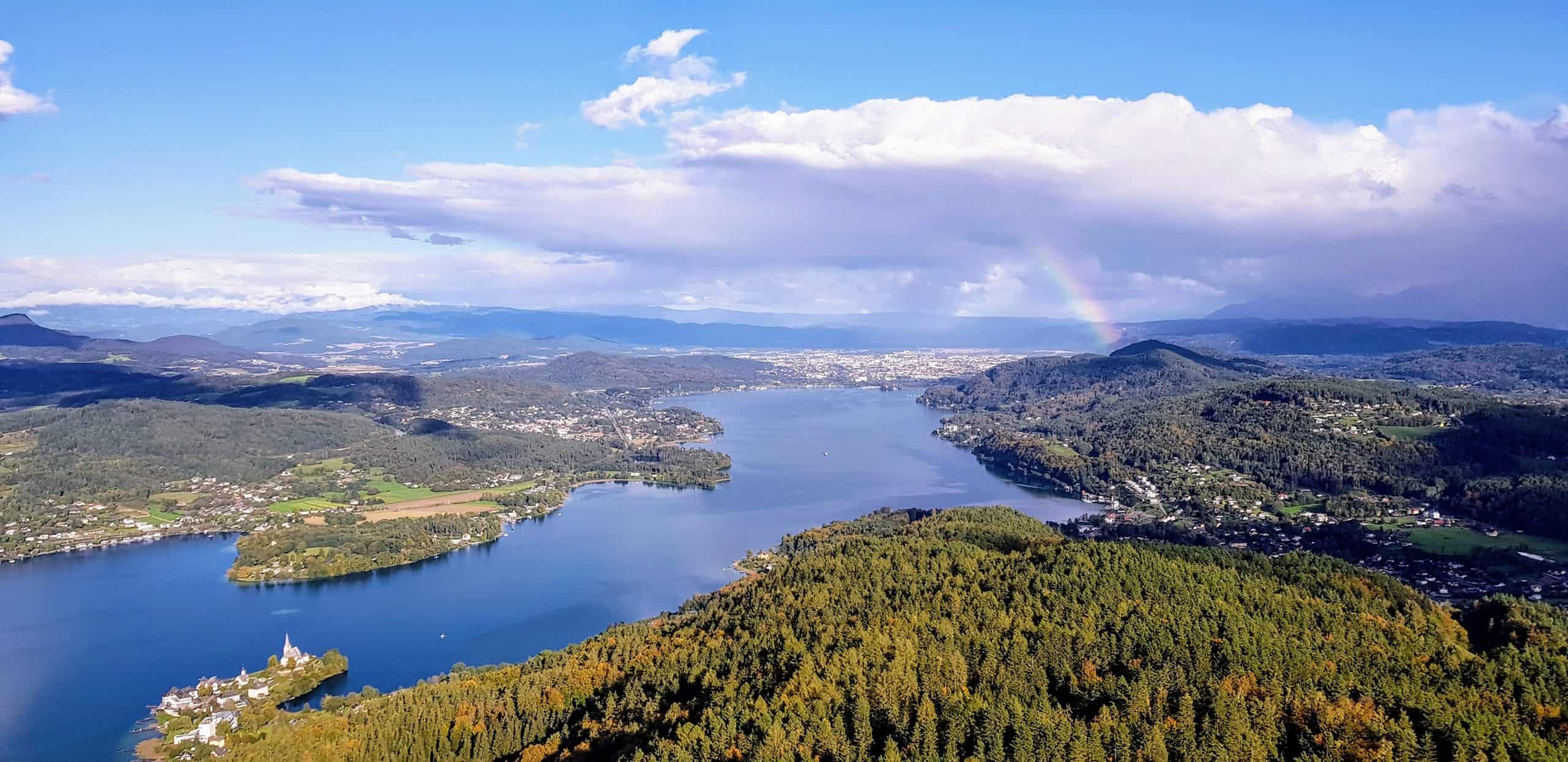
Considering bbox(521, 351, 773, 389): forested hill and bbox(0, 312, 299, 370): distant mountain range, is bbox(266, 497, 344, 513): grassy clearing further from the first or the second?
bbox(0, 312, 299, 370): distant mountain range

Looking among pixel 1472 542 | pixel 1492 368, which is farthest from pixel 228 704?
pixel 1492 368

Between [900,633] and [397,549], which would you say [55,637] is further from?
[900,633]

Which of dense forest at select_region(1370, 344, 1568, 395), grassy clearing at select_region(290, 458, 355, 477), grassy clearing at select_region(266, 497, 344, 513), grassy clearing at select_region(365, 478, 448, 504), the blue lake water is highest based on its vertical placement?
dense forest at select_region(1370, 344, 1568, 395)

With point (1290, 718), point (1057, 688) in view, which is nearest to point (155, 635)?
point (1057, 688)

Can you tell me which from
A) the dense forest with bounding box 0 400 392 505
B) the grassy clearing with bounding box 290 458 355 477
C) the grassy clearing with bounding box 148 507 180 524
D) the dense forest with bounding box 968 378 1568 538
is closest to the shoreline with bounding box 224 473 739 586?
the grassy clearing with bounding box 148 507 180 524

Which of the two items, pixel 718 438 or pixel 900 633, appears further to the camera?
pixel 718 438

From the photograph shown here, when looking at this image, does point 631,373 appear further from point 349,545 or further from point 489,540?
point 349,545
